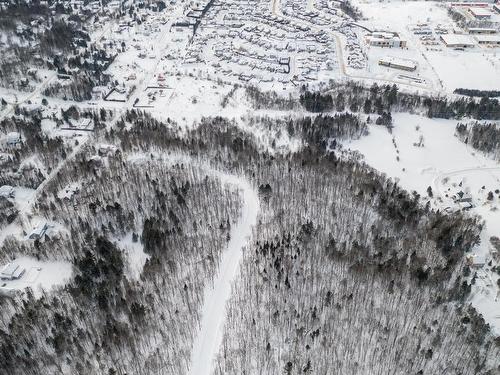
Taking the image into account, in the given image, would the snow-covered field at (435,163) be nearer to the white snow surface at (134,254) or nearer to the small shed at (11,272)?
the white snow surface at (134,254)

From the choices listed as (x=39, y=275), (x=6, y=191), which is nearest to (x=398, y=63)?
(x=6, y=191)

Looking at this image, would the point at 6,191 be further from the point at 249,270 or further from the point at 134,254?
the point at 249,270

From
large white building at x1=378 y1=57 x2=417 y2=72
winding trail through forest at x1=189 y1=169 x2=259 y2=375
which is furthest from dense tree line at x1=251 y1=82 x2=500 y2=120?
winding trail through forest at x1=189 y1=169 x2=259 y2=375

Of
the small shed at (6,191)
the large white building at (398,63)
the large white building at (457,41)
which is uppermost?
the large white building at (457,41)

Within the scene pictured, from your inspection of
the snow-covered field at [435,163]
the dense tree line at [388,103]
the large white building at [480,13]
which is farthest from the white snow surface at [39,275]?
the large white building at [480,13]

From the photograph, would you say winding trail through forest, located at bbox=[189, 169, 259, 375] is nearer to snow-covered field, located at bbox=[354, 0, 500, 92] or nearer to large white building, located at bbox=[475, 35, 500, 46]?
snow-covered field, located at bbox=[354, 0, 500, 92]

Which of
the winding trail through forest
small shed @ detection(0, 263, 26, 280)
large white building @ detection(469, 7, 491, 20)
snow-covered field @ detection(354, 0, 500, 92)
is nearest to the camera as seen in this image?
the winding trail through forest

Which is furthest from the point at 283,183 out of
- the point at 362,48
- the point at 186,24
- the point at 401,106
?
the point at 186,24
